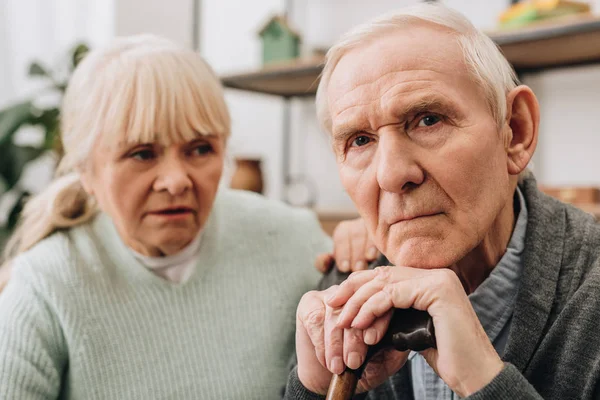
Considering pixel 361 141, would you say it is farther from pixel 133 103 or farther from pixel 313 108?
pixel 313 108

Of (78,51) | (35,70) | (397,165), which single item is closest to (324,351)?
(397,165)

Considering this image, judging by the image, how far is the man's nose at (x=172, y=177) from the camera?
4.25 ft

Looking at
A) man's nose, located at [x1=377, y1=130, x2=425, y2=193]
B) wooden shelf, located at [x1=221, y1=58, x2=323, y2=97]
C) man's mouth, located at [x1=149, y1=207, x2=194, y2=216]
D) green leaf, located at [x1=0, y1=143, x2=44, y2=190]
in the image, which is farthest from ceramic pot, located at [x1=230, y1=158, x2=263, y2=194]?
man's nose, located at [x1=377, y1=130, x2=425, y2=193]

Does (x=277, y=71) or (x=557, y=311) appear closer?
(x=557, y=311)

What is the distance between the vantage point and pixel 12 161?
261 cm

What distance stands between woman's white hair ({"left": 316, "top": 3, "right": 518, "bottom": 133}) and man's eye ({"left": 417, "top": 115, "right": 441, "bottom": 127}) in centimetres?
9

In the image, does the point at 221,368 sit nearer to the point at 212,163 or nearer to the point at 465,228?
the point at 212,163

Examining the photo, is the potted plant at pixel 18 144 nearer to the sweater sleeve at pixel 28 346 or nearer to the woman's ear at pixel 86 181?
the woman's ear at pixel 86 181

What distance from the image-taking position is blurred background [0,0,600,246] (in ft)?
7.27

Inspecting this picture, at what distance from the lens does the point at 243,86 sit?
3047 mm

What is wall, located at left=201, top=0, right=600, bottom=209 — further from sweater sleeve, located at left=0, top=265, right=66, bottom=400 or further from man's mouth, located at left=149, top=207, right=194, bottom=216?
sweater sleeve, located at left=0, top=265, right=66, bottom=400

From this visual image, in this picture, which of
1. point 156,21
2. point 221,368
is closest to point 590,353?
point 221,368

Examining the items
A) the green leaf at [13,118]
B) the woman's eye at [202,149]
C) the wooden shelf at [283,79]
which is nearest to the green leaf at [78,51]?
the green leaf at [13,118]

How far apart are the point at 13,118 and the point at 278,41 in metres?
1.24
